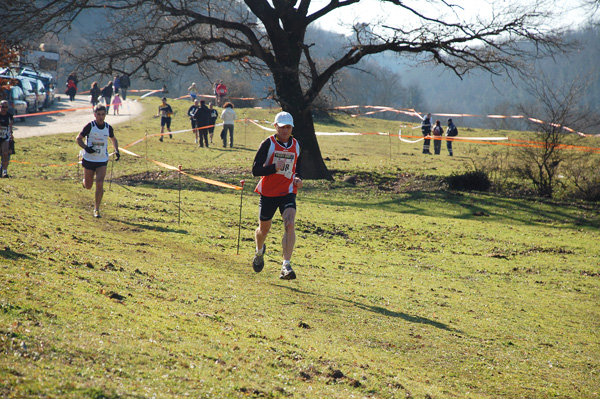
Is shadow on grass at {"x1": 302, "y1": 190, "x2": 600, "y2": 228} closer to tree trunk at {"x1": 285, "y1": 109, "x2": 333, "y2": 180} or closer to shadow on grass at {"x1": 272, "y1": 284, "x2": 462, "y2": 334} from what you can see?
tree trunk at {"x1": 285, "y1": 109, "x2": 333, "y2": 180}

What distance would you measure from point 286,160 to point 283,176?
25 cm

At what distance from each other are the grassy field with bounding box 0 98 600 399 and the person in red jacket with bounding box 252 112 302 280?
0.65 meters

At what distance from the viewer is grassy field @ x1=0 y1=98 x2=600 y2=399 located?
4.67m

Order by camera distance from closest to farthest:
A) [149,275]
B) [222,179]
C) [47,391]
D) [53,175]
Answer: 1. [47,391]
2. [149,275]
3. [53,175]
4. [222,179]

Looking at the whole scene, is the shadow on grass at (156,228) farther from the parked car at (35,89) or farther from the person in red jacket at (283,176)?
the parked car at (35,89)

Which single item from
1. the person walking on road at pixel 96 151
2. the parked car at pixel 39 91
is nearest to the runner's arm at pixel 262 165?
the person walking on road at pixel 96 151

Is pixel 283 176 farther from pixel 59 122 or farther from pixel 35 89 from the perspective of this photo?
pixel 35 89

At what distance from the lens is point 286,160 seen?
869 cm

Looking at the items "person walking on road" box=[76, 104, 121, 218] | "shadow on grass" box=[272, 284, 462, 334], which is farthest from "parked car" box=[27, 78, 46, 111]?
"shadow on grass" box=[272, 284, 462, 334]

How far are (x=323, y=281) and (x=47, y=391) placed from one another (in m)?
5.89

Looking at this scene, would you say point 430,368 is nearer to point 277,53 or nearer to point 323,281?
point 323,281

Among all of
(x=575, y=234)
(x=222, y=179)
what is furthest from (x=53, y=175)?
(x=575, y=234)

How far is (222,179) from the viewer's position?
21203 millimetres

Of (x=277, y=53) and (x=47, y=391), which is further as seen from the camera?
(x=277, y=53)
